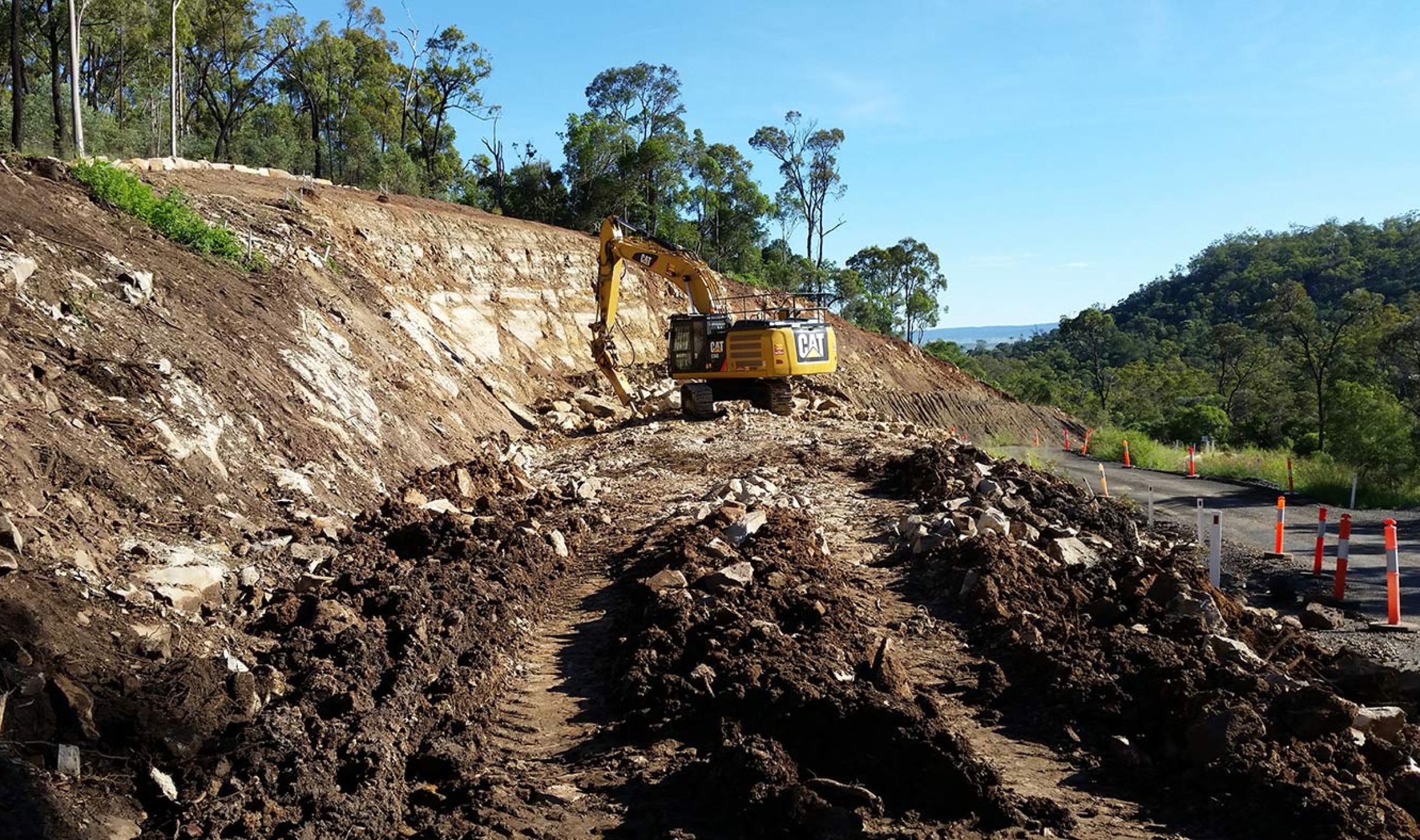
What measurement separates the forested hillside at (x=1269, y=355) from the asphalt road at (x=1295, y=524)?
312 cm

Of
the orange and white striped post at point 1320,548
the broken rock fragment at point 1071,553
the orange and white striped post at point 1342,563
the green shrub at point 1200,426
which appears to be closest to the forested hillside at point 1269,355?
the green shrub at point 1200,426

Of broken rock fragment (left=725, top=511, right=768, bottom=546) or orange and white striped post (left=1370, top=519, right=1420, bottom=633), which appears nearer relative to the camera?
orange and white striped post (left=1370, top=519, right=1420, bottom=633)

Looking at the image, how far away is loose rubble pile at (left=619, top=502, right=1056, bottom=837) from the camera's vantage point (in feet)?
15.5

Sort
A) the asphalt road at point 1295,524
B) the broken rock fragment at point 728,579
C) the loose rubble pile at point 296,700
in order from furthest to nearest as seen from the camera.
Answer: the asphalt road at point 1295,524, the broken rock fragment at point 728,579, the loose rubble pile at point 296,700

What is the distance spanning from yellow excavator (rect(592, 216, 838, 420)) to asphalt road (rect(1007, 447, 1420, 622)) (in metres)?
5.40

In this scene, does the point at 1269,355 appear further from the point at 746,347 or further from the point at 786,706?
the point at 786,706

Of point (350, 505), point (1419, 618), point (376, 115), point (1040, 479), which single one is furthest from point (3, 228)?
point (376, 115)

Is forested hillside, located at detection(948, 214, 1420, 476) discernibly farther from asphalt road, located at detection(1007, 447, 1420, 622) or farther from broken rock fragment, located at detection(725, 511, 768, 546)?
broken rock fragment, located at detection(725, 511, 768, 546)

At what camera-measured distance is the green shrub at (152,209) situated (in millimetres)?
12375

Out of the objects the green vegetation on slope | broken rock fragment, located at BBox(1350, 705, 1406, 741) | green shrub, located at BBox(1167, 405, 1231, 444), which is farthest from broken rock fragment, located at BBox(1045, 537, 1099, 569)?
green shrub, located at BBox(1167, 405, 1231, 444)

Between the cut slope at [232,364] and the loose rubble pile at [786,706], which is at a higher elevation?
the cut slope at [232,364]

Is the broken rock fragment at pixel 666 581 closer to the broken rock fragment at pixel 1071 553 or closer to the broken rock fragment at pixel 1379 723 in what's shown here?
the broken rock fragment at pixel 1071 553

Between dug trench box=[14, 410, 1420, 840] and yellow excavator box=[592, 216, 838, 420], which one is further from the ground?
yellow excavator box=[592, 216, 838, 420]

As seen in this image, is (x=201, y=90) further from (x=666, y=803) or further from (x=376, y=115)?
(x=666, y=803)
